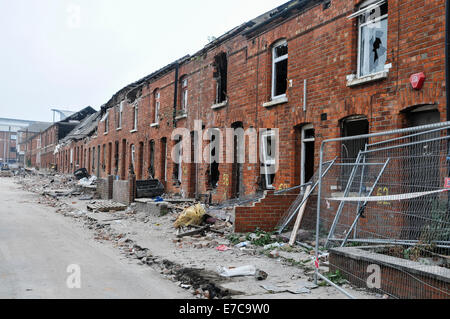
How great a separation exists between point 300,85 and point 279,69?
178cm

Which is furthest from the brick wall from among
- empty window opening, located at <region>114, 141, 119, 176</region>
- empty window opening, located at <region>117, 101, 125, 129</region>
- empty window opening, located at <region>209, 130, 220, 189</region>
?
empty window opening, located at <region>114, 141, 119, 176</region>

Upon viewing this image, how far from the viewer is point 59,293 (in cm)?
536

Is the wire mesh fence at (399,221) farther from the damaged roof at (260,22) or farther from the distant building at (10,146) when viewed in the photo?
the distant building at (10,146)

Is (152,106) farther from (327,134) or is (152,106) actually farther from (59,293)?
(59,293)

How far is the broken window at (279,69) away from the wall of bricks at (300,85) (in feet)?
0.63

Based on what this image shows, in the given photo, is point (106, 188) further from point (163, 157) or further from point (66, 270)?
point (66, 270)

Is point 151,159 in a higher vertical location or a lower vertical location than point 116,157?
lower

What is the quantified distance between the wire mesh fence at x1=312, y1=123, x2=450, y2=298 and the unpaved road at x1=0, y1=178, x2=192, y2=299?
2.73m

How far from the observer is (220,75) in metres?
15.7

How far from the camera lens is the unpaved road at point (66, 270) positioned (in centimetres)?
554

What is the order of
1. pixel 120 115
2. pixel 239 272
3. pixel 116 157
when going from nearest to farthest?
pixel 239 272
pixel 120 115
pixel 116 157

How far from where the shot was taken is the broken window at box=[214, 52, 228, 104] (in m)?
15.6

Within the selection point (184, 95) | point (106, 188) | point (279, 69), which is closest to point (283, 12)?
point (279, 69)

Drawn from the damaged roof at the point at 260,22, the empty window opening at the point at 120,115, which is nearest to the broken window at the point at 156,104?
the damaged roof at the point at 260,22
